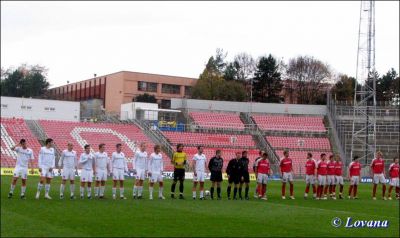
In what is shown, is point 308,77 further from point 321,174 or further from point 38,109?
point 321,174

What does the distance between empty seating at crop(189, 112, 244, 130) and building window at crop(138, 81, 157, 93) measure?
29193 mm

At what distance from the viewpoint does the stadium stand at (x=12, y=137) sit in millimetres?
47375

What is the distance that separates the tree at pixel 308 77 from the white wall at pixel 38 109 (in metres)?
37.3

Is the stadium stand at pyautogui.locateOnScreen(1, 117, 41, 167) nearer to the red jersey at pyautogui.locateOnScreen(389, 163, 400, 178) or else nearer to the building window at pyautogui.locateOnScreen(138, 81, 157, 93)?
the red jersey at pyautogui.locateOnScreen(389, 163, 400, 178)

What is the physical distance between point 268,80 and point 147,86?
2025cm

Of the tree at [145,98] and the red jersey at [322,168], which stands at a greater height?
the tree at [145,98]

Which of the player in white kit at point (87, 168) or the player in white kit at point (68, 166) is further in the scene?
the player in white kit at point (87, 168)

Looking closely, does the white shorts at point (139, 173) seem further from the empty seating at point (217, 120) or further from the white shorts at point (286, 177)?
the empty seating at point (217, 120)

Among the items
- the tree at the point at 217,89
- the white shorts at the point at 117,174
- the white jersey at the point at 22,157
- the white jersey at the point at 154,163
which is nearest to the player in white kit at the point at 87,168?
the white shorts at the point at 117,174

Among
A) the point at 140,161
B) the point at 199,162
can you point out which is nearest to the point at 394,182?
the point at 199,162

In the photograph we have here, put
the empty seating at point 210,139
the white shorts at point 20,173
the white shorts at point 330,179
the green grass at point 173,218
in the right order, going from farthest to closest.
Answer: the empty seating at point 210,139 < the white shorts at point 330,179 < the white shorts at point 20,173 < the green grass at point 173,218

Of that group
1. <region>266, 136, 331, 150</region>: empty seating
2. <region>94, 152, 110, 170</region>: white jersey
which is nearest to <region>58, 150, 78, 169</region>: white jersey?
<region>94, 152, 110, 170</region>: white jersey

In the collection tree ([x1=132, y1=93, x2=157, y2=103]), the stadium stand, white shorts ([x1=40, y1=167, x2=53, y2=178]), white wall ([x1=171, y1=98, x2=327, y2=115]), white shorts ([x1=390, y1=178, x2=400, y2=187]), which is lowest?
white shorts ([x1=390, y1=178, x2=400, y2=187])

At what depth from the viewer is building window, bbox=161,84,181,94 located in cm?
9644
